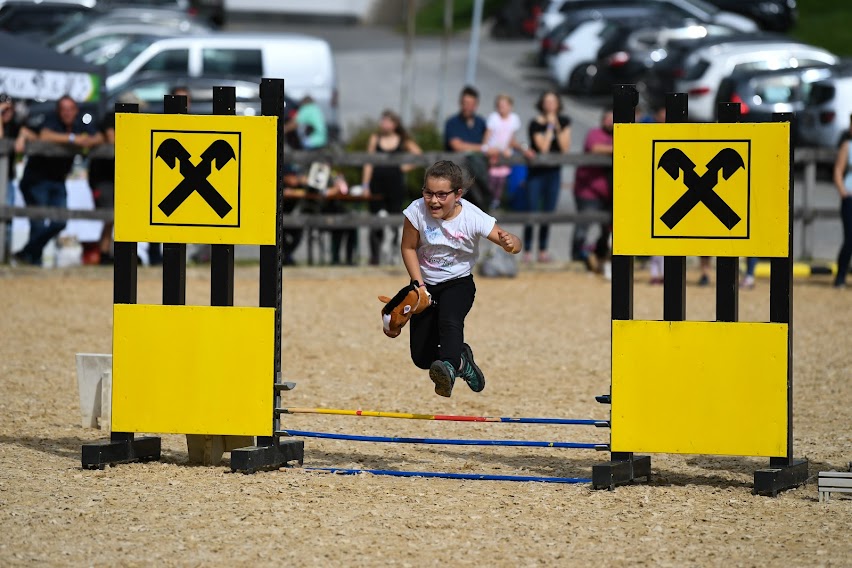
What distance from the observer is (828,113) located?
24203mm

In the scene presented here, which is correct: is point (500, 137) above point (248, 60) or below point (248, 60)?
below

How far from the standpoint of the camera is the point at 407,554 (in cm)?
621

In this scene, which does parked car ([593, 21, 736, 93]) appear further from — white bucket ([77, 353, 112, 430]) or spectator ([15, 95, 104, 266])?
white bucket ([77, 353, 112, 430])

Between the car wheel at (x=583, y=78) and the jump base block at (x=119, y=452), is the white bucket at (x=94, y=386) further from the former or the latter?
the car wheel at (x=583, y=78)

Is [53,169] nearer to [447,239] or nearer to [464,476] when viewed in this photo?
[447,239]

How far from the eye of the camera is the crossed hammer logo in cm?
779

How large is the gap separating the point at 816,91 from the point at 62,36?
14.5m

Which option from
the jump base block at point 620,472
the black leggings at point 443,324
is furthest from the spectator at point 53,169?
the jump base block at point 620,472

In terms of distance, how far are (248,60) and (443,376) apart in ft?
58.9

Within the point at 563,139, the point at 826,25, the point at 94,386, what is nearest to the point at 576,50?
the point at 826,25

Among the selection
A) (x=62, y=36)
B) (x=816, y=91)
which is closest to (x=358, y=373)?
(x=816, y=91)

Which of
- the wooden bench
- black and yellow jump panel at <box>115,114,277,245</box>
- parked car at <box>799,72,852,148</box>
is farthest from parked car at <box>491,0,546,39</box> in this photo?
the wooden bench

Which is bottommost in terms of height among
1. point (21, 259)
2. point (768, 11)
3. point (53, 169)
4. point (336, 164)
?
point (21, 259)

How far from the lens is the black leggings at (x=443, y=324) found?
307 inches
